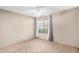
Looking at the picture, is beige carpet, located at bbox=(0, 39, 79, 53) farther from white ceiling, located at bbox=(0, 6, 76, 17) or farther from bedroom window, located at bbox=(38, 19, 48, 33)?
white ceiling, located at bbox=(0, 6, 76, 17)

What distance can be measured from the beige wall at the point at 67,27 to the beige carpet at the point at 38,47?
0.34 feet

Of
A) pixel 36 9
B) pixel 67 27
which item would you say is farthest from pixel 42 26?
pixel 67 27

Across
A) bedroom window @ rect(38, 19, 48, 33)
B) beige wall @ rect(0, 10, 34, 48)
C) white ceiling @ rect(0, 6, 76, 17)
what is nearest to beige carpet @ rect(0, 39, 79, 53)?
beige wall @ rect(0, 10, 34, 48)

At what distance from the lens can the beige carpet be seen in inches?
84.0

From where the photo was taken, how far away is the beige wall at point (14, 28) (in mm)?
2100

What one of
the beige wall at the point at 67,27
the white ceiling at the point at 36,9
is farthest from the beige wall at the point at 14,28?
the beige wall at the point at 67,27

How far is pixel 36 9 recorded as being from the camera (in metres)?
2.19

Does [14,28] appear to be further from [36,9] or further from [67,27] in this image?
[67,27]

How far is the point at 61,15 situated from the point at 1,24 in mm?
1222

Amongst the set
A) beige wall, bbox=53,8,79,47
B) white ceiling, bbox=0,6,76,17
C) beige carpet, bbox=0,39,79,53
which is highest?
white ceiling, bbox=0,6,76,17

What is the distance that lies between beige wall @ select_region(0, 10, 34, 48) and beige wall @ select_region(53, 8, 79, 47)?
0.52 metres

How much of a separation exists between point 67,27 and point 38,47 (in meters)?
0.72

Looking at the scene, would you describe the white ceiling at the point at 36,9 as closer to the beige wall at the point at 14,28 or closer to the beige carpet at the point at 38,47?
the beige wall at the point at 14,28
